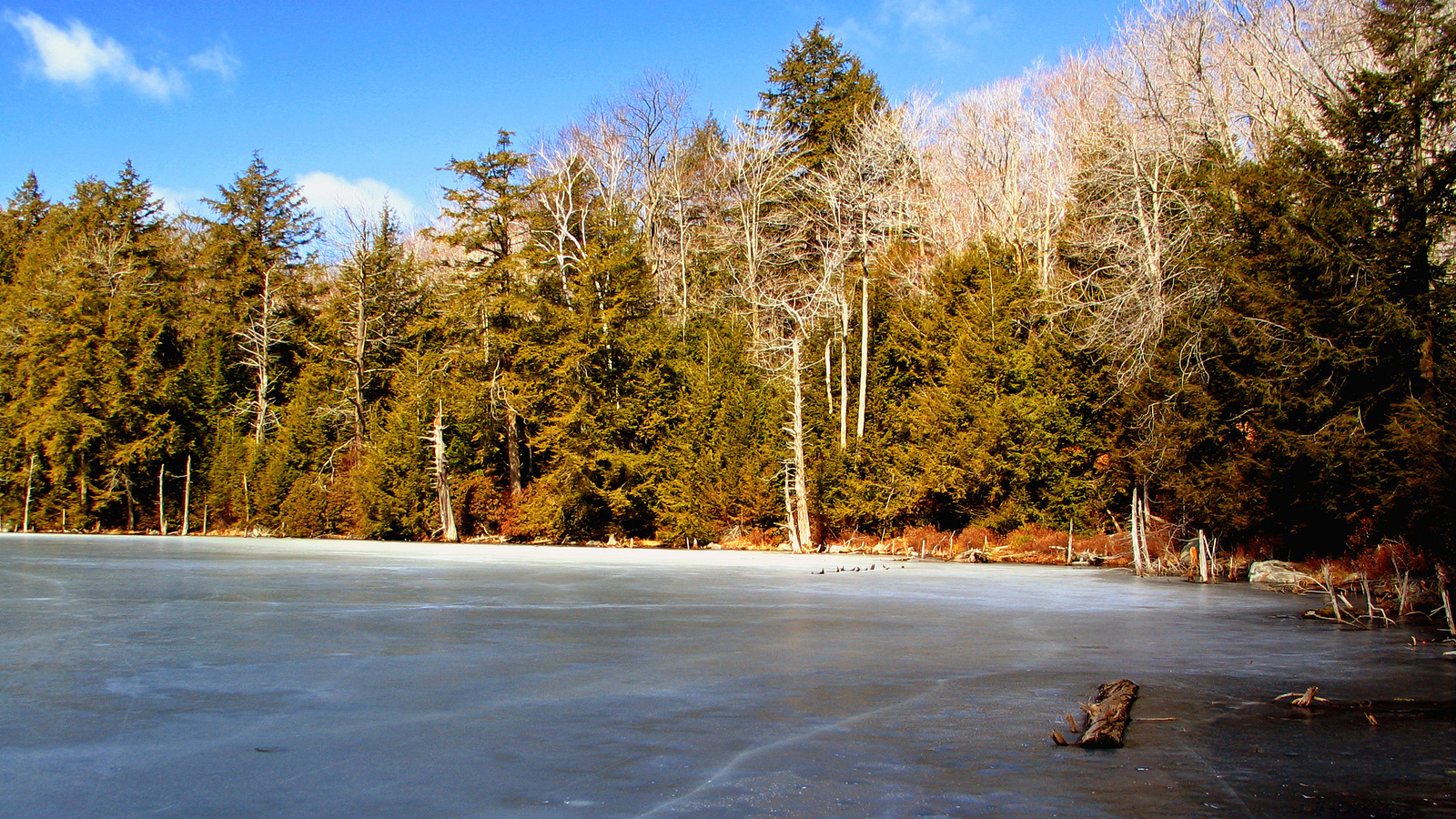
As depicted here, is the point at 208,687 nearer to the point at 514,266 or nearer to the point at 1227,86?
the point at 1227,86

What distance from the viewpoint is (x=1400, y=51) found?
1600 centimetres

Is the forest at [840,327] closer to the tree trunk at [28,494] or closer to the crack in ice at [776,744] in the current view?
the tree trunk at [28,494]

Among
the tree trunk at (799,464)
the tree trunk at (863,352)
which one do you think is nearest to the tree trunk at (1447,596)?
the tree trunk at (799,464)

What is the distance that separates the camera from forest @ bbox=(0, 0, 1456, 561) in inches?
645

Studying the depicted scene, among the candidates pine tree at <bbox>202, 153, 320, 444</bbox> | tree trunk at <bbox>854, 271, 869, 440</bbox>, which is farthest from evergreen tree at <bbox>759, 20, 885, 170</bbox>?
pine tree at <bbox>202, 153, 320, 444</bbox>

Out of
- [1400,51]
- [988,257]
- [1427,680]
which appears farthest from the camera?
[988,257]

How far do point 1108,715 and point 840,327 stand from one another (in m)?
27.7

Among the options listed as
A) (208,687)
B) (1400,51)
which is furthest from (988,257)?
(208,687)

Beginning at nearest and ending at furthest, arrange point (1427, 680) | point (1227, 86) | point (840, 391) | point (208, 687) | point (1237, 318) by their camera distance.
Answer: point (208, 687), point (1427, 680), point (1237, 318), point (1227, 86), point (840, 391)

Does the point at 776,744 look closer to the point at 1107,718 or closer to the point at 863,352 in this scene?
the point at 1107,718

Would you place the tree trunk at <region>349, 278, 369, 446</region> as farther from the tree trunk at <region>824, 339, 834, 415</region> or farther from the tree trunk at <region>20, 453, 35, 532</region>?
the tree trunk at <region>824, 339, 834, 415</region>

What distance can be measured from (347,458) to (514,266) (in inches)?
470

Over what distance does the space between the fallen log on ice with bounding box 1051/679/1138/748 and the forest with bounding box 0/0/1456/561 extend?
6968mm

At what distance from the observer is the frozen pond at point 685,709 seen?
16.6ft
